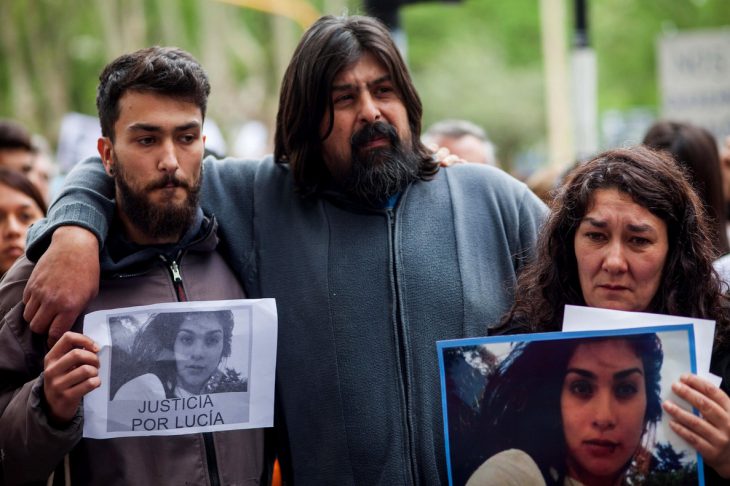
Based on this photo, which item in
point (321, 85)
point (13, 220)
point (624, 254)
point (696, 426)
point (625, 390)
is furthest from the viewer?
point (13, 220)

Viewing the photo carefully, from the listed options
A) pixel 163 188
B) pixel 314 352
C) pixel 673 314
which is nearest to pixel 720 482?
pixel 673 314

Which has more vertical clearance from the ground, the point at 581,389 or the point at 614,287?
the point at 614,287

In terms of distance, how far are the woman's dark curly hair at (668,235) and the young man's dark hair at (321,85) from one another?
2.33 feet

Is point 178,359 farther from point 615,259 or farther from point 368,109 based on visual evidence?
point 615,259

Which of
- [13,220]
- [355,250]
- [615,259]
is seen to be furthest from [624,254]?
[13,220]

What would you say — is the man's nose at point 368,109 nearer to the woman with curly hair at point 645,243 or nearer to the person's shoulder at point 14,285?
the woman with curly hair at point 645,243

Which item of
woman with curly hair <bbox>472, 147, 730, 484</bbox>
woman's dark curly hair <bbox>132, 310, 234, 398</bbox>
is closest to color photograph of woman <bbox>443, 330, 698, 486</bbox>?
woman with curly hair <bbox>472, 147, 730, 484</bbox>

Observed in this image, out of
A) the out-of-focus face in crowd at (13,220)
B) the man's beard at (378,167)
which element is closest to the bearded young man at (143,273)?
the man's beard at (378,167)

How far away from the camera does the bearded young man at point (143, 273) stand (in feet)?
9.89

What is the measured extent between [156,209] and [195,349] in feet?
1.51

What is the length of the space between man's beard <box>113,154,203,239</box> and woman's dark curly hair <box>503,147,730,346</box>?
1.09m

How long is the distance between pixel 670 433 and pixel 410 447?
885 mm

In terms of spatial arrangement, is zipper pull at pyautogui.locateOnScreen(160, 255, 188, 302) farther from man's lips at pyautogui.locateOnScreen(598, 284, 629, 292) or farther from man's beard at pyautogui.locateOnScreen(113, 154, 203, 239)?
man's lips at pyautogui.locateOnScreen(598, 284, 629, 292)

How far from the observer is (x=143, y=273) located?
3275mm
